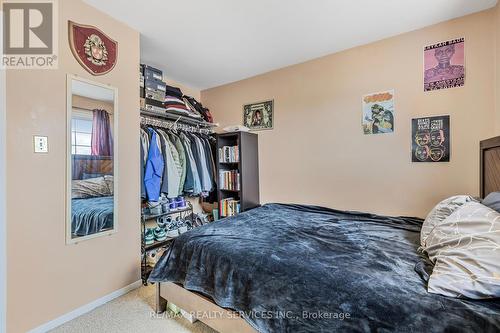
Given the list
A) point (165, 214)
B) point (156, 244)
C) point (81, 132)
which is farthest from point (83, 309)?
point (81, 132)

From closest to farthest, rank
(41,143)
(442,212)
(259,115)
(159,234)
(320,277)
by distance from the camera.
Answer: (320,277) → (442,212) → (41,143) → (159,234) → (259,115)

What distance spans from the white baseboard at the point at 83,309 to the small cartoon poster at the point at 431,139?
2.84 m

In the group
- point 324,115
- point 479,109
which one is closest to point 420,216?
point 479,109

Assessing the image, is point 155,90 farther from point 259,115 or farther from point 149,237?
point 149,237

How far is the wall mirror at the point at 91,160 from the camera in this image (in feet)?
5.46

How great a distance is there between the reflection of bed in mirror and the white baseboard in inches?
21.6

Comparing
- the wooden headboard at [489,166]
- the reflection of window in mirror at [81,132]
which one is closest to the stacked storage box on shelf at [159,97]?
the reflection of window in mirror at [81,132]

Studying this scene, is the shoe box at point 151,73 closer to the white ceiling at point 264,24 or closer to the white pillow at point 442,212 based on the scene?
the white ceiling at point 264,24

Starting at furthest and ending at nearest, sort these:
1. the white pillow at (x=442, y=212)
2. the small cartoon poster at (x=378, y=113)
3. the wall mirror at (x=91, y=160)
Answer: the small cartoon poster at (x=378, y=113) → the wall mirror at (x=91, y=160) → the white pillow at (x=442, y=212)

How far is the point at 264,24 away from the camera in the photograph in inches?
77.0

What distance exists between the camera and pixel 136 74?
212 cm

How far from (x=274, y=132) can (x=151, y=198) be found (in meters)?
1.67

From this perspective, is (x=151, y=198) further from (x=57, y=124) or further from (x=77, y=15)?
(x=77, y=15)

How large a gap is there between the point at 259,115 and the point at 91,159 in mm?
1986
